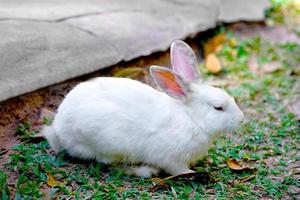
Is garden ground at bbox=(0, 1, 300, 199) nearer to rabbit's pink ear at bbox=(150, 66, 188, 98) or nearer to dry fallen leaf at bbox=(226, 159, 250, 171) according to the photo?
dry fallen leaf at bbox=(226, 159, 250, 171)

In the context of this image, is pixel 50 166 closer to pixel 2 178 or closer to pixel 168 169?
pixel 2 178

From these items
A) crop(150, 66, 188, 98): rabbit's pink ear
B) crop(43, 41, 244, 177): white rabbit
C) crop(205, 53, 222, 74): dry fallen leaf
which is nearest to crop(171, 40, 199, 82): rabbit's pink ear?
crop(43, 41, 244, 177): white rabbit

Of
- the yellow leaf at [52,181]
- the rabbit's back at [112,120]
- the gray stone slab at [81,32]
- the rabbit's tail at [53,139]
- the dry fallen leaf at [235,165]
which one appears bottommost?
the dry fallen leaf at [235,165]

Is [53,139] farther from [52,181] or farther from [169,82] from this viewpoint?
[169,82]

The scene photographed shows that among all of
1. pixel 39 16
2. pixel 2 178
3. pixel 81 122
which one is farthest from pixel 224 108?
pixel 39 16

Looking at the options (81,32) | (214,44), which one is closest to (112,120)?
(81,32)

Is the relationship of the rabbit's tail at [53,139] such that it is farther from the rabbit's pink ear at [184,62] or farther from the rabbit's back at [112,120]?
the rabbit's pink ear at [184,62]

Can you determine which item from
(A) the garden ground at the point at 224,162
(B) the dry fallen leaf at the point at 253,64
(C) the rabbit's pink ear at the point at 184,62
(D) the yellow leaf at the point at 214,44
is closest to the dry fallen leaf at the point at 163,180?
(A) the garden ground at the point at 224,162
